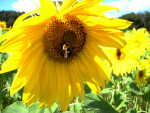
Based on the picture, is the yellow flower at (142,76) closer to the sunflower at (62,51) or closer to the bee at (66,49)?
the sunflower at (62,51)

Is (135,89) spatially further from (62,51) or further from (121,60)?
(62,51)

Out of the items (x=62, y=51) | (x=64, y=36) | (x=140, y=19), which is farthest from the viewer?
(x=140, y=19)

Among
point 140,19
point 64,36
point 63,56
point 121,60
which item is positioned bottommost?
point 121,60

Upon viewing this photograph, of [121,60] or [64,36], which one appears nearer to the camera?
[64,36]

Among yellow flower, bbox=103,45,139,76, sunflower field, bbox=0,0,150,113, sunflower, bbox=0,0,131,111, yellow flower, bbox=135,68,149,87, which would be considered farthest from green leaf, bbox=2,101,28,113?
yellow flower, bbox=135,68,149,87

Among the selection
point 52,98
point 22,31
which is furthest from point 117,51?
point 22,31

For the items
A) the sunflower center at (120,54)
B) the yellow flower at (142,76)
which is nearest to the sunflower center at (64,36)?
the sunflower center at (120,54)

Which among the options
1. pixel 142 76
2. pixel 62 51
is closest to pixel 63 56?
pixel 62 51
